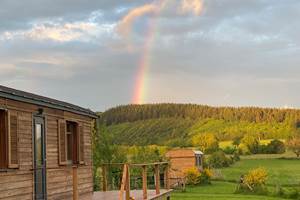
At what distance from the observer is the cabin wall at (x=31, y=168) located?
13039mm

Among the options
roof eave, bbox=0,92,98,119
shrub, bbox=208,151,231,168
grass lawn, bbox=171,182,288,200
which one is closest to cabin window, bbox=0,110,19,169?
roof eave, bbox=0,92,98,119

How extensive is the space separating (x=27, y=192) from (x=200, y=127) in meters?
92.3

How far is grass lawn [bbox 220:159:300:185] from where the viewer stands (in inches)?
2140

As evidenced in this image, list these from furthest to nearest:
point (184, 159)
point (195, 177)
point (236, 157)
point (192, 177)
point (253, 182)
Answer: point (236, 157)
point (184, 159)
point (195, 177)
point (192, 177)
point (253, 182)

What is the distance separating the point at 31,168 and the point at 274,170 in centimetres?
5206

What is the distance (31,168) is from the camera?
14.3 m

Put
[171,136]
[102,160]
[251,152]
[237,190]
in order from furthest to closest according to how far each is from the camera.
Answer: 1. [171,136]
2. [251,152]
3. [237,190]
4. [102,160]

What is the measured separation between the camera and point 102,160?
39.0 meters

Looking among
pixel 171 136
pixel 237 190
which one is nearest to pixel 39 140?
pixel 237 190

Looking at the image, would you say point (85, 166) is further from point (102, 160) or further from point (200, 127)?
point (200, 127)

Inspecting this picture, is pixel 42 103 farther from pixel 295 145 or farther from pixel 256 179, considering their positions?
pixel 295 145

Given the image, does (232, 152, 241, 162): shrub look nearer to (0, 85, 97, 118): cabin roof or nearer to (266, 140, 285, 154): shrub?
(266, 140, 285, 154): shrub

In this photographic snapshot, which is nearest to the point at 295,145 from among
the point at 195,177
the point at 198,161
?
the point at 198,161

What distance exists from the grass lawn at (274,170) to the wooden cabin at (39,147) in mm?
36159
